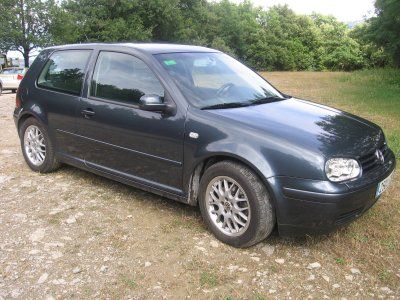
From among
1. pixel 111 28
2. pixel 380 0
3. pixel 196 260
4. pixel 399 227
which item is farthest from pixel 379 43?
pixel 111 28

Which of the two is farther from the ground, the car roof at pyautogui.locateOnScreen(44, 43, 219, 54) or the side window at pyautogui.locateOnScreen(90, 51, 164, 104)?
the car roof at pyautogui.locateOnScreen(44, 43, 219, 54)

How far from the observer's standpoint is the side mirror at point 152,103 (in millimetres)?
3961

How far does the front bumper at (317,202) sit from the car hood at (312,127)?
26 cm

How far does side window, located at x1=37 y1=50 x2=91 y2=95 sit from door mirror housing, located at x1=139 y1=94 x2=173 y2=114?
4.03 feet

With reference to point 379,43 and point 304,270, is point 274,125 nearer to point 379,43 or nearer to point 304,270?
point 304,270

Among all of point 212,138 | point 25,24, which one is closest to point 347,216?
point 212,138

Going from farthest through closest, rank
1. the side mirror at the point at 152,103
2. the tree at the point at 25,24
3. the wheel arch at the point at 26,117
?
the tree at the point at 25,24, the wheel arch at the point at 26,117, the side mirror at the point at 152,103

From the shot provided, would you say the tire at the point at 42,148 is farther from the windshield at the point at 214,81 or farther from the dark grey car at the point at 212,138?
the windshield at the point at 214,81

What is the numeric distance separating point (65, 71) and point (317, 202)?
3362mm

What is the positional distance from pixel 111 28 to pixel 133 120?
34968 mm

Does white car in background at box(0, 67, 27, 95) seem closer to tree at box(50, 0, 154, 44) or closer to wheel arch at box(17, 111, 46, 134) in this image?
wheel arch at box(17, 111, 46, 134)

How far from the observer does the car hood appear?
350cm

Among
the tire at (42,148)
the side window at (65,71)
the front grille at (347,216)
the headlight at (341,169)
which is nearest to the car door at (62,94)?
the side window at (65,71)

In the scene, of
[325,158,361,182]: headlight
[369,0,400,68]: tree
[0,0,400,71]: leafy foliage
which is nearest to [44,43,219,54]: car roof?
[325,158,361,182]: headlight
